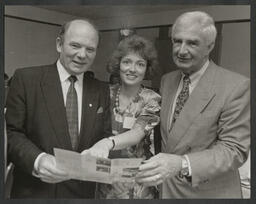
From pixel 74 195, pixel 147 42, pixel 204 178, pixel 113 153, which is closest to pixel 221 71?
pixel 147 42

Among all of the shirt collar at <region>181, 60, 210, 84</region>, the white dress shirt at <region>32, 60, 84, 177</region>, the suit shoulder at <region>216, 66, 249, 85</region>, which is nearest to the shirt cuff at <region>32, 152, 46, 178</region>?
the white dress shirt at <region>32, 60, 84, 177</region>

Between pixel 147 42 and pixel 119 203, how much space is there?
64 centimetres

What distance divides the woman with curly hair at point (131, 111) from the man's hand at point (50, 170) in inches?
5.5

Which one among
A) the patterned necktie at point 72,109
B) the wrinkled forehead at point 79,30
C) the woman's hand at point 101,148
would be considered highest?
the wrinkled forehead at point 79,30

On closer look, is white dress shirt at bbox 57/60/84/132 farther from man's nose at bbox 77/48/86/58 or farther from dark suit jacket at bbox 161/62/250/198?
dark suit jacket at bbox 161/62/250/198

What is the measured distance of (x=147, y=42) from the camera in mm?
1447

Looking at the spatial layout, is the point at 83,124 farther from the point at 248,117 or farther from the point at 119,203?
the point at 248,117

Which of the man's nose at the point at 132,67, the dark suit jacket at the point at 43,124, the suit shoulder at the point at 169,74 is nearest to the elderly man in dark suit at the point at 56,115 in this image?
the dark suit jacket at the point at 43,124

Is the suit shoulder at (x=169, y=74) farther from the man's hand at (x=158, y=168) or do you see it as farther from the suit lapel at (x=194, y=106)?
the man's hand at (x=158, y=168)

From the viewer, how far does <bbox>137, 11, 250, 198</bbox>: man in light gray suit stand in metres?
1.42

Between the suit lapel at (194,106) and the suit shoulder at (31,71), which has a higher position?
the suit shoulder at (31,71)

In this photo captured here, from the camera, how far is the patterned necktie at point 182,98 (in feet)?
4.79

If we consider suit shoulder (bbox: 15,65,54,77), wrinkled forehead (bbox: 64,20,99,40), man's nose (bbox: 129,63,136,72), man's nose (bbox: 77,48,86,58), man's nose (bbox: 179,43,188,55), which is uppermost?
wrinkled forehead (bbox: 64,20,99,40)

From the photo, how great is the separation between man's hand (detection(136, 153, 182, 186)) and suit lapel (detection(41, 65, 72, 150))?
302mm
